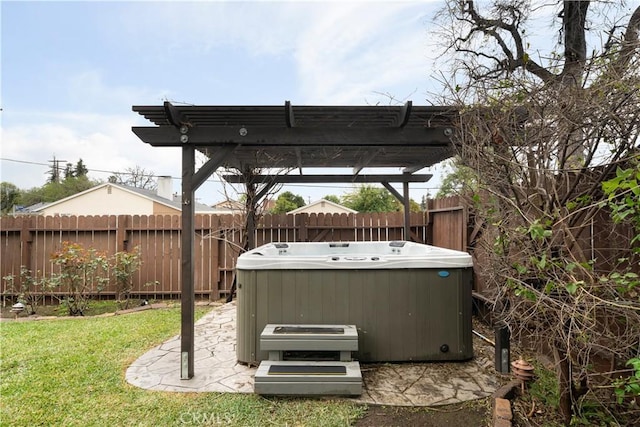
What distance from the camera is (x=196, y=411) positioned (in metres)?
2.43

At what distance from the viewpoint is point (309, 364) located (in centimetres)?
282

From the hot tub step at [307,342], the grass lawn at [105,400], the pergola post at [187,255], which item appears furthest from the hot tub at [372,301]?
the grass lawn at [105,400]

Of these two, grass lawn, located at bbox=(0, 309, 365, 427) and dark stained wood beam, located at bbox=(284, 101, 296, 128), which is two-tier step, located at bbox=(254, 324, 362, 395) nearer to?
grass lawn, located at bbox=(0, 309, 365, 427)

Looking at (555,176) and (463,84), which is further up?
(463,84)

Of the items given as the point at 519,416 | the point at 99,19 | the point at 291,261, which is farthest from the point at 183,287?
the point at 99,19

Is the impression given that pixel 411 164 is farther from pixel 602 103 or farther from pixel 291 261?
pixel 602 103

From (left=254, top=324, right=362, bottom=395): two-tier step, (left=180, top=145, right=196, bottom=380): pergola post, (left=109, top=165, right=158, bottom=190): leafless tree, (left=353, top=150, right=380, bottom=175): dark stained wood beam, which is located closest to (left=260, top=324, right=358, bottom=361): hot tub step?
(left=254, top=324, right=362, bottom=395): two-tier step

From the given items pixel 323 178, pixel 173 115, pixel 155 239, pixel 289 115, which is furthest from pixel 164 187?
pixel 289 115

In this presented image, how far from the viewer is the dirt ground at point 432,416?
2.28m

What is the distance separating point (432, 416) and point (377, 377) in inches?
26.7

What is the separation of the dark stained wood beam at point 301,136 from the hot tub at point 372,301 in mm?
1091

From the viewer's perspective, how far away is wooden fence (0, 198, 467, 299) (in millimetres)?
6160

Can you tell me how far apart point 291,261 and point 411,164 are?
3012 millimetres

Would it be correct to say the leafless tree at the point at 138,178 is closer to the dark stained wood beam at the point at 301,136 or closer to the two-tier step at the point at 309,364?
the dark stained wood beam at the point at 301,136
